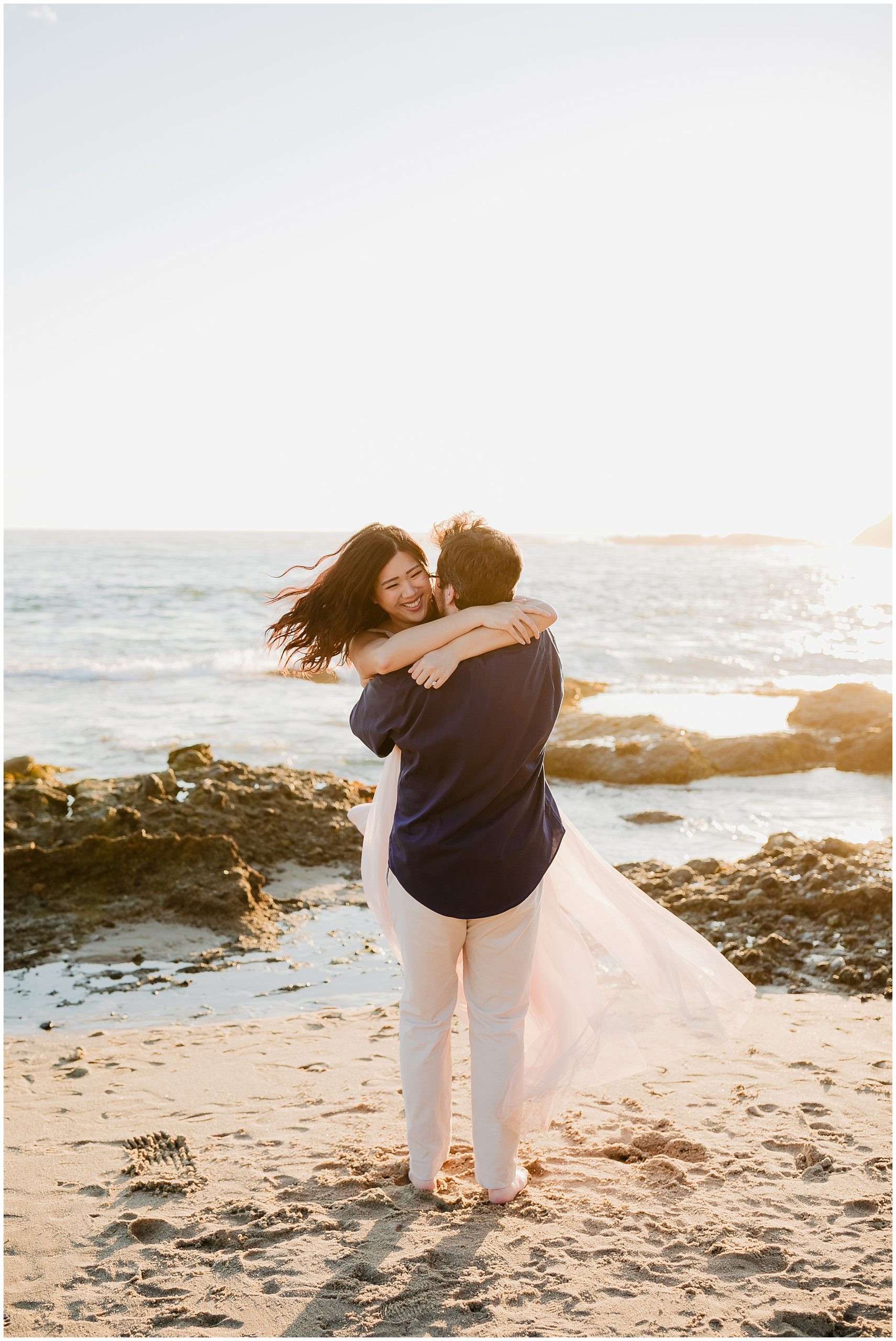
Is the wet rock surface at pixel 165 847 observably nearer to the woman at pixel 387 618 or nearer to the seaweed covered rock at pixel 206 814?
the seaweed covered rock at pixel 206 814

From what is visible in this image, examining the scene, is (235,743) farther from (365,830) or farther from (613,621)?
(613,621)

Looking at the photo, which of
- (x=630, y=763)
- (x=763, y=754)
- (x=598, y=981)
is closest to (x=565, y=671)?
(x=763, y=754)

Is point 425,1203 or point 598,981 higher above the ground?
point 598,981

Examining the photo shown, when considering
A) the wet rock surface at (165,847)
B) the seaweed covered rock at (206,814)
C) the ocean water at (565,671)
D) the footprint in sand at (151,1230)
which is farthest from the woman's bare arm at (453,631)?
the seaweed covered rock at (206,814)

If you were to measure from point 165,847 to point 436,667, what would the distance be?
427cm

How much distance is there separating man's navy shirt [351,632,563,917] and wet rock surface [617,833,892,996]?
2695mm

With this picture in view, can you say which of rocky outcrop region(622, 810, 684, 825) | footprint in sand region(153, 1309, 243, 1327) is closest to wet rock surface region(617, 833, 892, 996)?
rocky outcrop region(622, 810, 684, 825)

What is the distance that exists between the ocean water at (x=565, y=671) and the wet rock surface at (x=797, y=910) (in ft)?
3.40

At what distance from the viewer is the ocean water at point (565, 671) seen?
30.7ft

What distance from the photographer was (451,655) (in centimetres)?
278

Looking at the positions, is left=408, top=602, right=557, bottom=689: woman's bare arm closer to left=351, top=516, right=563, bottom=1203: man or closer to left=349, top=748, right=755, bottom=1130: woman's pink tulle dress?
left=351, top=516, right=563, bottom=1203: man

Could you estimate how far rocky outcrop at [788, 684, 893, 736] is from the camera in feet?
40.4

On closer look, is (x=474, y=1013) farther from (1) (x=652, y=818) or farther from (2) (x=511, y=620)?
(1) (x=652, y=818)

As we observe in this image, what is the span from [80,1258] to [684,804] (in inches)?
284
